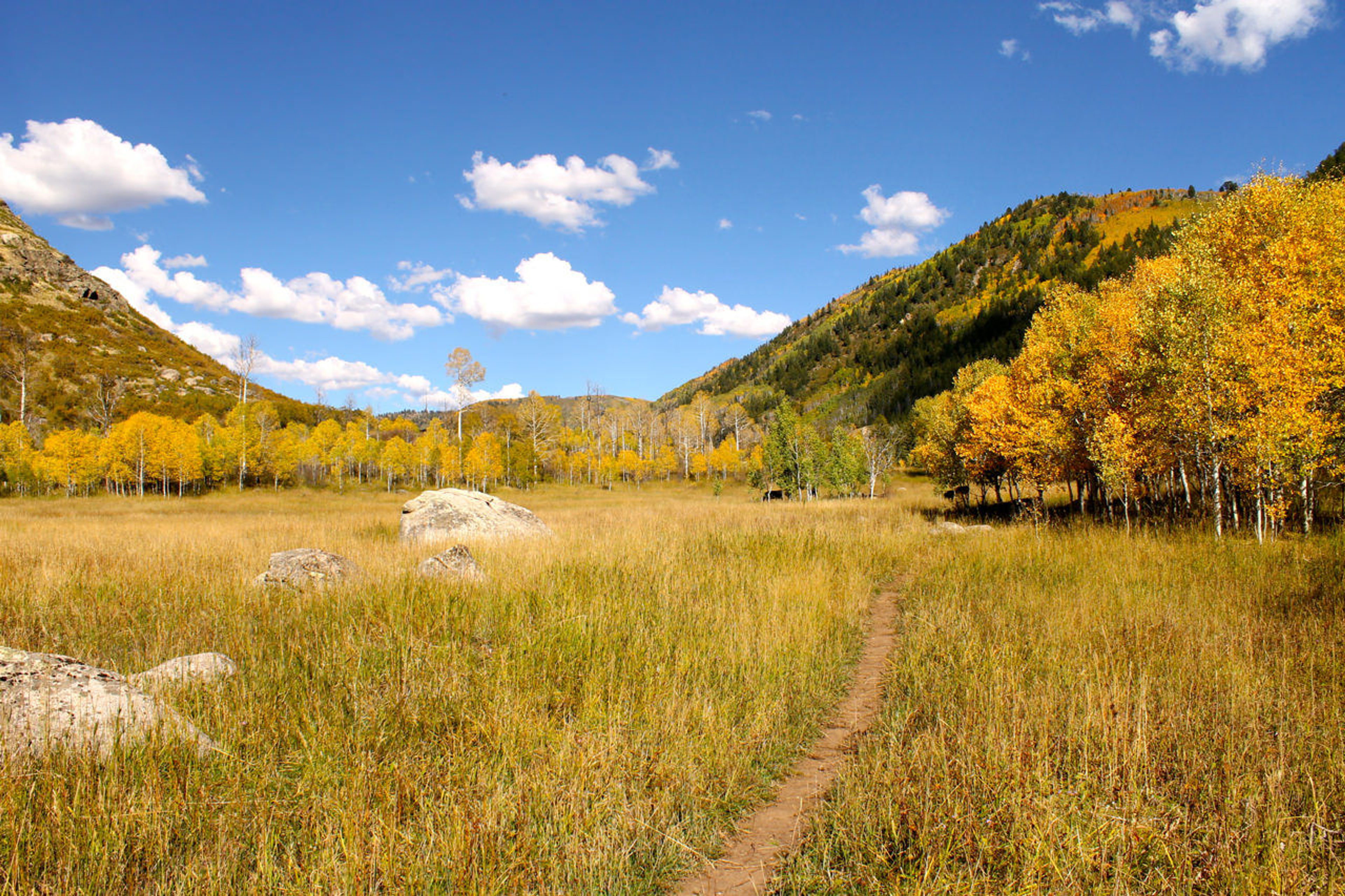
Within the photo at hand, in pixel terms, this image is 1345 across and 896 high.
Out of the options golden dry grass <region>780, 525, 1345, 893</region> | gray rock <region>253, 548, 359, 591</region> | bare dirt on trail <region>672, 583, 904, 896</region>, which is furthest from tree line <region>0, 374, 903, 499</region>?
bare dirt on trail <region>672, 583, 904, 896</region>

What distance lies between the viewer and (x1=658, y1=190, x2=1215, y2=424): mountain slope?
128m

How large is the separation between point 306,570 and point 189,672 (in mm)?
4102

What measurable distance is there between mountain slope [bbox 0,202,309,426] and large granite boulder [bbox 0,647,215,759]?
101785 mm

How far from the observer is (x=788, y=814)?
3.83 metres

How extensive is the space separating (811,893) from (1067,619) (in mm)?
5697

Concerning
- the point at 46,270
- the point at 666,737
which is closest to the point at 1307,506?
the point at 666,737

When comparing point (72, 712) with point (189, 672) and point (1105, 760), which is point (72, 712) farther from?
point (1105, 760)

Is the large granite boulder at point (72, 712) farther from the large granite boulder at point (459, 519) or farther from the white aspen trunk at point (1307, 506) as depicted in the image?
the white aspen trunk at point (1307, 506)

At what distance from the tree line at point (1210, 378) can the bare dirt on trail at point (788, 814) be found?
12591mm

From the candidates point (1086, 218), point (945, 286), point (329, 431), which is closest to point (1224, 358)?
point (329, 431)

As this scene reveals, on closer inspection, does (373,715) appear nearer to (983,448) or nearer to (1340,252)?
(1340,252)

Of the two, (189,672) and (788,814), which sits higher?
(189,672)

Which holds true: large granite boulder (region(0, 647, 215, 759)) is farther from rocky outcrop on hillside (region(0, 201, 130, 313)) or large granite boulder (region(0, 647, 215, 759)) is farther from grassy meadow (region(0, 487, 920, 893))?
rocky outcrop on hillside (region(0, 201, 130, 313))

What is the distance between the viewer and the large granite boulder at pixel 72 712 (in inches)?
136
